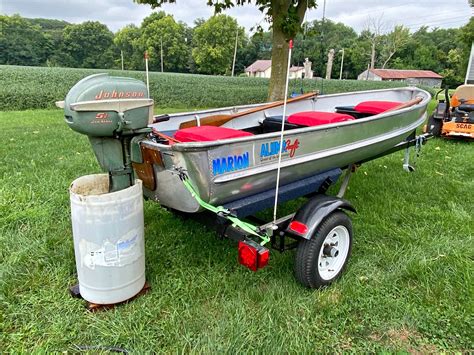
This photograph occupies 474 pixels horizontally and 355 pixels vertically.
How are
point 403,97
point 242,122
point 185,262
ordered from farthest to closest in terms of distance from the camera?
1. point 403,97
2. point 242,122
3. point 185,262

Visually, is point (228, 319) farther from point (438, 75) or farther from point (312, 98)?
point (438, 75)

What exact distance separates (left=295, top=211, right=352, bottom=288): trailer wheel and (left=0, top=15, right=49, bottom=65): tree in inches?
2725

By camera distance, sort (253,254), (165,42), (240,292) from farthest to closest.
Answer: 1. (165,42)
2. (240,292)
3. (253,254)

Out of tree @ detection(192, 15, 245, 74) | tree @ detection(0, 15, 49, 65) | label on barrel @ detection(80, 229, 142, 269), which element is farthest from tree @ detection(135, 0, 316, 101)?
tree @ detection(0, 15, 49, 65)

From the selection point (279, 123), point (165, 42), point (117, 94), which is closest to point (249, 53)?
point (165, 42)

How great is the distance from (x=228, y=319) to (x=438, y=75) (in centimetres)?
7974

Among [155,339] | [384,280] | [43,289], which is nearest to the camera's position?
[155,339]

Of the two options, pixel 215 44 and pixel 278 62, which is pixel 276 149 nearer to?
pixel 278 62

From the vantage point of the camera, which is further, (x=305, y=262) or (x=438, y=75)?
(x=438, y=75)

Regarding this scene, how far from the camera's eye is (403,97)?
19.4ft

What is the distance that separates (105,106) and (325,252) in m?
1.89

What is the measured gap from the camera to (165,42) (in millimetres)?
60031

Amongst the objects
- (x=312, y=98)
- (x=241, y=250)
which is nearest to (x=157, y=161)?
(x=241, y=250)

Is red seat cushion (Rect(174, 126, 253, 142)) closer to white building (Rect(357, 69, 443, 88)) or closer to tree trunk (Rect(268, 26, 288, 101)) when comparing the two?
tree trunk (Rect(268, 26, 288, 101))
